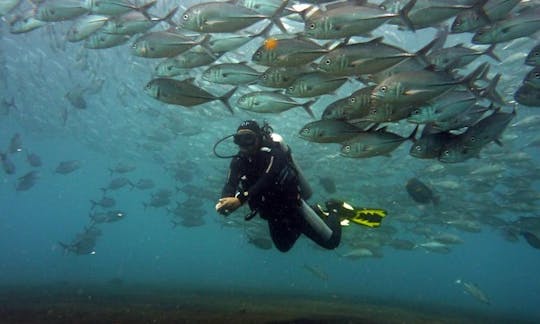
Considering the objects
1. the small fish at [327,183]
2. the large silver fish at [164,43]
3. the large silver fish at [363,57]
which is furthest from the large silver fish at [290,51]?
the small fish at [327,183]

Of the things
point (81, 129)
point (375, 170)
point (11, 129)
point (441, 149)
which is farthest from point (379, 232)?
point (11, 129)

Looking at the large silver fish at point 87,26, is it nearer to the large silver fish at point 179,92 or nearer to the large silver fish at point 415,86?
the large silver fish at point 179,92

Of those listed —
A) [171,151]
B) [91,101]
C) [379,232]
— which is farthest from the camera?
[171,151]

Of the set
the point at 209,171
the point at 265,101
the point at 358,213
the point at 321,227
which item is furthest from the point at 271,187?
the point at 209,171

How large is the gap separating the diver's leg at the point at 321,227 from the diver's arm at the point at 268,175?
5.41 feet

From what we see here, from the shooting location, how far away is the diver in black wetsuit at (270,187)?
18.1ft

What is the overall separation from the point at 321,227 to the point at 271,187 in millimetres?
2181

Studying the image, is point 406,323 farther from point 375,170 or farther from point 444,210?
point 375,170

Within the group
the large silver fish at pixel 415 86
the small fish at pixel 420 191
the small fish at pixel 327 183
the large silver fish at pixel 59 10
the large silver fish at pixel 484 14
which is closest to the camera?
the large silver fish at pixel 415 86

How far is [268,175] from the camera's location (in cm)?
548

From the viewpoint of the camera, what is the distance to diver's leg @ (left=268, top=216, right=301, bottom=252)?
730 cm

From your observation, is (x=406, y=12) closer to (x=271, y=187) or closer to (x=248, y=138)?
(x=248, y=138)

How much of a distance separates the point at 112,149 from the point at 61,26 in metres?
34.1

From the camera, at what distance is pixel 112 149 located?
47.7 meters
